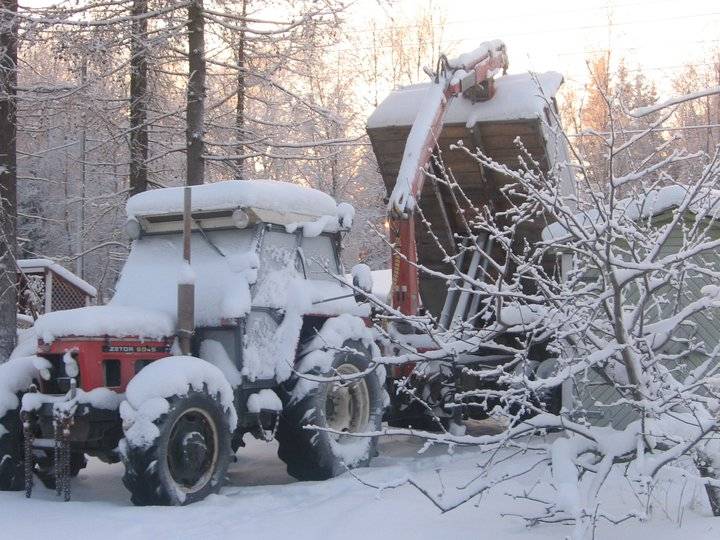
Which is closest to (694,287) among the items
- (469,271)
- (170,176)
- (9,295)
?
(469,271)

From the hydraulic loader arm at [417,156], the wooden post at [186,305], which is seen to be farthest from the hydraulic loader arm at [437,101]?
the wooden post at [186,305]

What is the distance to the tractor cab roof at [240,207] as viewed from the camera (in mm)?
7629

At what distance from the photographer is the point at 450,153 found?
10453 mm

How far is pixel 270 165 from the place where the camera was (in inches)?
742

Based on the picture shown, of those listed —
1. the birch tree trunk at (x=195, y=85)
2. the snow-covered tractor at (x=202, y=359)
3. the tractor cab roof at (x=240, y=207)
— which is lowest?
the snow-covered tractor at (x=202, y=359)

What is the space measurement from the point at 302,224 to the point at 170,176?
30.5 feet

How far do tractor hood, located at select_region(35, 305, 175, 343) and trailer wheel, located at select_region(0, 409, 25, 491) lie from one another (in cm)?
74

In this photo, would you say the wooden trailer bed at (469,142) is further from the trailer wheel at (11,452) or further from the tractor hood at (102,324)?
the trailer wheel at (11,452)

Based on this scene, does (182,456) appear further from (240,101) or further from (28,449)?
(240,101)

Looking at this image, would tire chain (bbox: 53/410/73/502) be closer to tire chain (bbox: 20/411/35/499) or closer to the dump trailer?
tire chain (bbox: 20/411/35/499)

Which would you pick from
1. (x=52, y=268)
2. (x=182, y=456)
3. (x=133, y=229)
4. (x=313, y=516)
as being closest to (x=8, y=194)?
(x=133, y=229)

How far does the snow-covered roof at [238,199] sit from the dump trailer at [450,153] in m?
1.20

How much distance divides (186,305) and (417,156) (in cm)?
326

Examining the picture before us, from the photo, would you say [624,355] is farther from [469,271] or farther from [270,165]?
[270,165]
